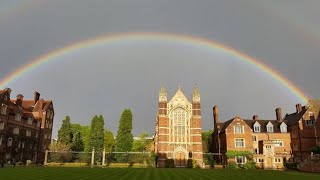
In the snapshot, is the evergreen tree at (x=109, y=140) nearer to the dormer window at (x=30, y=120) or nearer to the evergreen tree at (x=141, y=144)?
the evergreen tree at (x=141, y=144)

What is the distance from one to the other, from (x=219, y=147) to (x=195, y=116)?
34.4ft

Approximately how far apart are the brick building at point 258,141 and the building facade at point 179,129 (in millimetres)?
6762

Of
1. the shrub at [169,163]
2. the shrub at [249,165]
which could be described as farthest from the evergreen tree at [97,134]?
the shrub at [249,165]

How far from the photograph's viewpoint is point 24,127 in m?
64.8

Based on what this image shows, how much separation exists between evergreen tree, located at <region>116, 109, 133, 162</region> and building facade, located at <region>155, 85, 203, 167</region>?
8.50m

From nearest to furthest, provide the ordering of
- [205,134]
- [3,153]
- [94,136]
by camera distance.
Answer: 1. [3,153]
2. [94,136]
3. [205,134]

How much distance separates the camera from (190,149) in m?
66.2

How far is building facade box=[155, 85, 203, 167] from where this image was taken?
65.1m

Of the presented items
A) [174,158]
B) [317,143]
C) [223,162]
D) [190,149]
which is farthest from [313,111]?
[174,158]

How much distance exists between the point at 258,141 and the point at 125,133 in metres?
33.2

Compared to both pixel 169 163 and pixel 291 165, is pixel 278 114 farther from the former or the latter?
pixel 169 163

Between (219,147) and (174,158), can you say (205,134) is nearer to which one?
(219,147)

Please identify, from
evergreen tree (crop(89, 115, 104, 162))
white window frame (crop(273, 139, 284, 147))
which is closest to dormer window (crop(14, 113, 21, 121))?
evergreen tree (crop(89, 115, 104, 162))

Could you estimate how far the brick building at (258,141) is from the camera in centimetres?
6100
